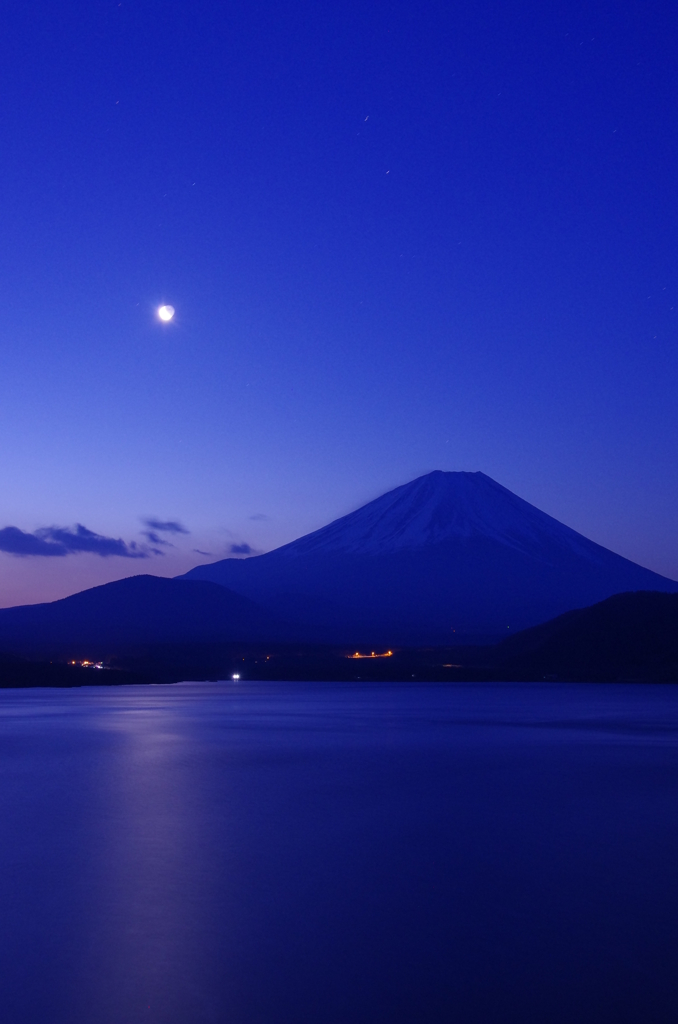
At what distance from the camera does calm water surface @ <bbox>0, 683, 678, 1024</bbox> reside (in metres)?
6.44

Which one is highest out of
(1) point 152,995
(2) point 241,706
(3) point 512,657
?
(3) point 512,657

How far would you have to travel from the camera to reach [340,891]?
9.56 meters

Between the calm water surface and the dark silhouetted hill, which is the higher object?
the dark silhouetted hill

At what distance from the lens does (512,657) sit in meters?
109

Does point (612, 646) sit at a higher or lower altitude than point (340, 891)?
higher

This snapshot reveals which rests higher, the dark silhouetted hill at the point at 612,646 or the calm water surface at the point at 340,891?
the dark silhouetted hill at the point at 612,646

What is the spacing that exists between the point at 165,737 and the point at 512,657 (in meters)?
83.6

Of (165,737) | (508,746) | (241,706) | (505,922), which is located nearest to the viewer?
(505,922)

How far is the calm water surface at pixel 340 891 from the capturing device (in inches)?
254

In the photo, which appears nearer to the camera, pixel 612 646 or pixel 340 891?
pixel 340 891

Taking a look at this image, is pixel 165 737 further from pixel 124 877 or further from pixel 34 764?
pixel 124 877

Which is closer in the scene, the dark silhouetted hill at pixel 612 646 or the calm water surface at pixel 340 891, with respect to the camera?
the calm water surface at pixel 340 891

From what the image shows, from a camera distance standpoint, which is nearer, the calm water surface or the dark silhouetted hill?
the calm water surface

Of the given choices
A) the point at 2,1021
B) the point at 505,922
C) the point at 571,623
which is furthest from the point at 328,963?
the point at 571,623
